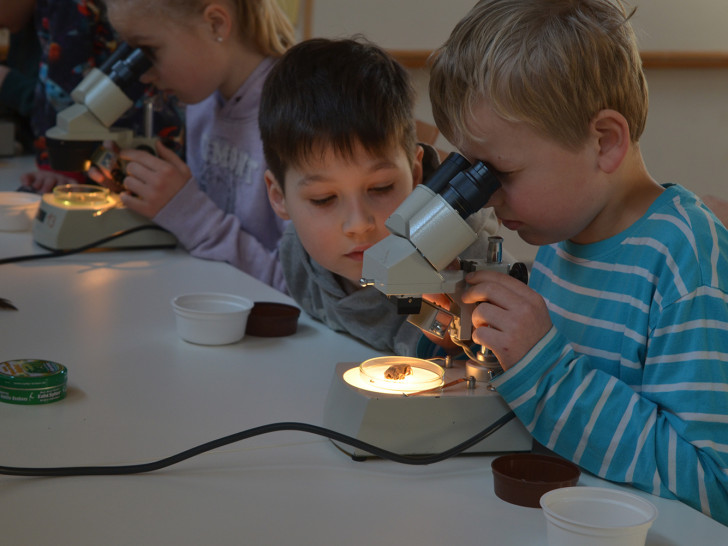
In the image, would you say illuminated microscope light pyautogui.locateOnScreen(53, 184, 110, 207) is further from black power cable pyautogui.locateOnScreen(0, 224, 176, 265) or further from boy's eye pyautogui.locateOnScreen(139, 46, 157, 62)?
boy's eye pyautogui.locateOnScreen(139, 46, 157, 62)

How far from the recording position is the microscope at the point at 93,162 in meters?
1.88

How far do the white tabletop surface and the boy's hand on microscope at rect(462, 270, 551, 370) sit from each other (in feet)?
0.44

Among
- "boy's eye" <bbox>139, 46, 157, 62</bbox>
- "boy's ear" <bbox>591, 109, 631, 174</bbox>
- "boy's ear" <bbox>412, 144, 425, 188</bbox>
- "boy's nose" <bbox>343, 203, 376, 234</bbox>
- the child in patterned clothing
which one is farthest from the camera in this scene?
the child in patterned clothing

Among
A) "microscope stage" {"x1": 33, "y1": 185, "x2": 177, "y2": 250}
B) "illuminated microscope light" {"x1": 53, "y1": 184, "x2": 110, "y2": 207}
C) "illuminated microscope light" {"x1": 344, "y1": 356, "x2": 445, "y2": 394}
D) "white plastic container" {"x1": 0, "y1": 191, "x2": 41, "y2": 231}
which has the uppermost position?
"illuminated microscope light" {"x1": 344, "y1": 356, "x2": 445, "y2": 394}

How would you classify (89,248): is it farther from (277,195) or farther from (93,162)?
(277,195)

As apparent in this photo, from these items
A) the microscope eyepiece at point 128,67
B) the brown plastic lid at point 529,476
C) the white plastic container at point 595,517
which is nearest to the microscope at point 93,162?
the microscope eyepiece at point 128,67

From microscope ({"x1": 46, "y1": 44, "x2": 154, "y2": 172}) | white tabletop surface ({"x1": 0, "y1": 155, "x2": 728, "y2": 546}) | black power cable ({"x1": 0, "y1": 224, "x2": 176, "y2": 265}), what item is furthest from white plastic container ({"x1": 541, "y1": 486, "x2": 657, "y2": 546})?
microscope ({"x1": 46, "y1": 44, "x2": 154, "y2": 172})

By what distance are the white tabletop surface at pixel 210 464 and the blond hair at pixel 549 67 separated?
39 centimetres

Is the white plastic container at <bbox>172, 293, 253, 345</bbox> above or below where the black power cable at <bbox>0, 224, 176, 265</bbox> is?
above

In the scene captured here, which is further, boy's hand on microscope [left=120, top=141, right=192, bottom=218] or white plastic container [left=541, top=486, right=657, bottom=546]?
boy's hand on microscope [left=120, top=141, right=192, bottom=218]

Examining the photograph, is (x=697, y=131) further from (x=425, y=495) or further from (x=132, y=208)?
(x=425, y=495)

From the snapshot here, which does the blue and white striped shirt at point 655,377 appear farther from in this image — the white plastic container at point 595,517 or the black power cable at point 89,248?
the black power cable at point 89,248

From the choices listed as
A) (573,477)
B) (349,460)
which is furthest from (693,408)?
(349,460)

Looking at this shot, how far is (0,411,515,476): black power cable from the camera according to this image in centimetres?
85
